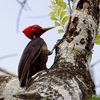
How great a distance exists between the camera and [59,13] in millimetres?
2570

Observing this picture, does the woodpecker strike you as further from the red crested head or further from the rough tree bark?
the red crested head

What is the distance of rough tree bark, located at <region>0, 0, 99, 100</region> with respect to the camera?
1.48 m

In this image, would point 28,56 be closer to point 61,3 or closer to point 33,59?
point 33,59

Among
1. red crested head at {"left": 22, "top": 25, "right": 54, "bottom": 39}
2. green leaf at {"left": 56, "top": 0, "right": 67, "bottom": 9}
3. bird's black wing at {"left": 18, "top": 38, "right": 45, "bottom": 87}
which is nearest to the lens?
bird's black wing at {"left": 18, "top": 38, "right": 45, "bottom": 87}

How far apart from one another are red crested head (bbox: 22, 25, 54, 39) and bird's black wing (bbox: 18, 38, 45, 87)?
0.42 meters

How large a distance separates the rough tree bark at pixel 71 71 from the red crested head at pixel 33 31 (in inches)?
32.3

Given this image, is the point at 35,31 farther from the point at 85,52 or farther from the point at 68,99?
the point at 68,99

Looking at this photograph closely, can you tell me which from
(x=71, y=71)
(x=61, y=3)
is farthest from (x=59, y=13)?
(x=71, y=71)

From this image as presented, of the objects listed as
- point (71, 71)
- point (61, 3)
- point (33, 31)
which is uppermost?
point (61, 3)

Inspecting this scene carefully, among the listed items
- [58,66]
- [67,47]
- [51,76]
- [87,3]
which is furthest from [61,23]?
[51,76]

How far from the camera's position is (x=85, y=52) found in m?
2.03

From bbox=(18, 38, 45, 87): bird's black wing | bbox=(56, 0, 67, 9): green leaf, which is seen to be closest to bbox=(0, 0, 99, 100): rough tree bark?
bbox=(18, 38, 45, 87): bird's black wing

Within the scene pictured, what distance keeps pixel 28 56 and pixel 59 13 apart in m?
0.51

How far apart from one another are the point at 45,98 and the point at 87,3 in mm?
1141
